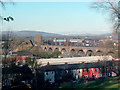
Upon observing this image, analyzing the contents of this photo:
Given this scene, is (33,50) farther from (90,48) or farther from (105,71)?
(90,48)

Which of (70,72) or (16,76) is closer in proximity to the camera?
(16,76)

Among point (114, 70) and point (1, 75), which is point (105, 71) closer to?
point (114, 70)

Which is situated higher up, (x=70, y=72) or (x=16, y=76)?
(x=16, y=76)

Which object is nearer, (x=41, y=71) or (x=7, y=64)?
(x=7, y=64)

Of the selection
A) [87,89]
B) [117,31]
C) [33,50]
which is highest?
[117,31]

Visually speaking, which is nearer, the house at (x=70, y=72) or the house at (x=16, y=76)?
the house at (x=16, y=76)

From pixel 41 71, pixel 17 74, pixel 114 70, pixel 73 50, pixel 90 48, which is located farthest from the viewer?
pixel 90 48

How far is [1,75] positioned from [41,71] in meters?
1.42

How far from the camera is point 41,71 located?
4.45 m

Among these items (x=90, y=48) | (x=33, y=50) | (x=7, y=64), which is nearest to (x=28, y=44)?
(x=33, y=50)

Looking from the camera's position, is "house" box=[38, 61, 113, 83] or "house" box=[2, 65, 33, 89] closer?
"house" box=[2, 65, 33, 89]

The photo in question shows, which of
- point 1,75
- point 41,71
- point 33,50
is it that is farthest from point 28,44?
point 1,75

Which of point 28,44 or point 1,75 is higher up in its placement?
point 28,44

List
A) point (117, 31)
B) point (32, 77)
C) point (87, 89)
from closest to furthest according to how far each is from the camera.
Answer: point (87, 89) < point (117, 31) < point (32, 77)
